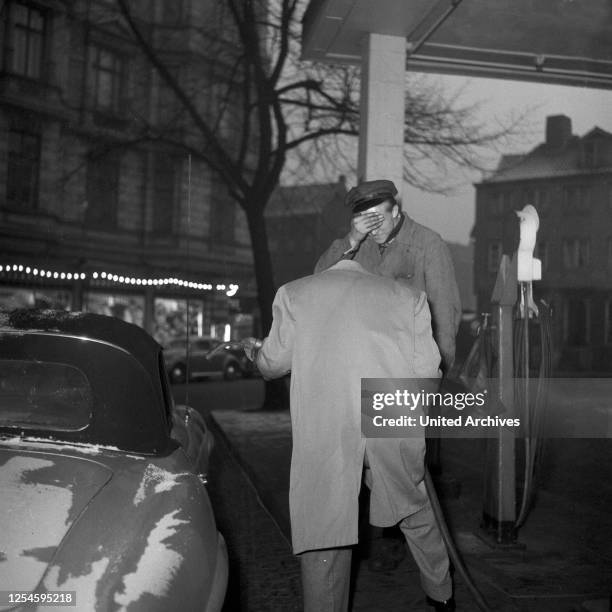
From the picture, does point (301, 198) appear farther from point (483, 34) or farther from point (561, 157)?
point (483, 34)

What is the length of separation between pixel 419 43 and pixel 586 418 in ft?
12.0

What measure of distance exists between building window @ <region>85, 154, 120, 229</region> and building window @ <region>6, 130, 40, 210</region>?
1545 mm

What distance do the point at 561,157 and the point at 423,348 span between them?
6.63 metres

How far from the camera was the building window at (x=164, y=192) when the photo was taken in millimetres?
18422

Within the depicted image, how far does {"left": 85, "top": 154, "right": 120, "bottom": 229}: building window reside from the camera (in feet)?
53.6

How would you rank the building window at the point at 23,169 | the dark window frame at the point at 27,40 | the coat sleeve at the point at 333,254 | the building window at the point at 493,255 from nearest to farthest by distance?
the coat sleeve at the point at 333,254 < the building window at the point at 493,255 < the dark window frame at the point at 27,40 < the building window at the point at 23,169

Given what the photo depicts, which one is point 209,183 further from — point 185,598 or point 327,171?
point 185,598

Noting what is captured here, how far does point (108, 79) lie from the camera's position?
62.2 ft

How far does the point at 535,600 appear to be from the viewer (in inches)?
137

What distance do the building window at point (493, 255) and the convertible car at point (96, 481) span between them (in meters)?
3.45

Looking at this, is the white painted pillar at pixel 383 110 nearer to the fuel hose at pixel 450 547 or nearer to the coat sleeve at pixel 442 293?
the coat sleeve at pixel 442 293

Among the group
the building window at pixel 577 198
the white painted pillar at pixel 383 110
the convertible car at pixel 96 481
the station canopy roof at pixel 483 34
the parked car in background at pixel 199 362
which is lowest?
the parked car in background at pixel 199 362

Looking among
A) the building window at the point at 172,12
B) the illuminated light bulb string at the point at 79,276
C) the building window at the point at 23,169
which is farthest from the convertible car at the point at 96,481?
the building window at the point at 23,169

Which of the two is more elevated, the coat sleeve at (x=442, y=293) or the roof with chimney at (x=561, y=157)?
the roof with chimney at (x=561, y=157)
